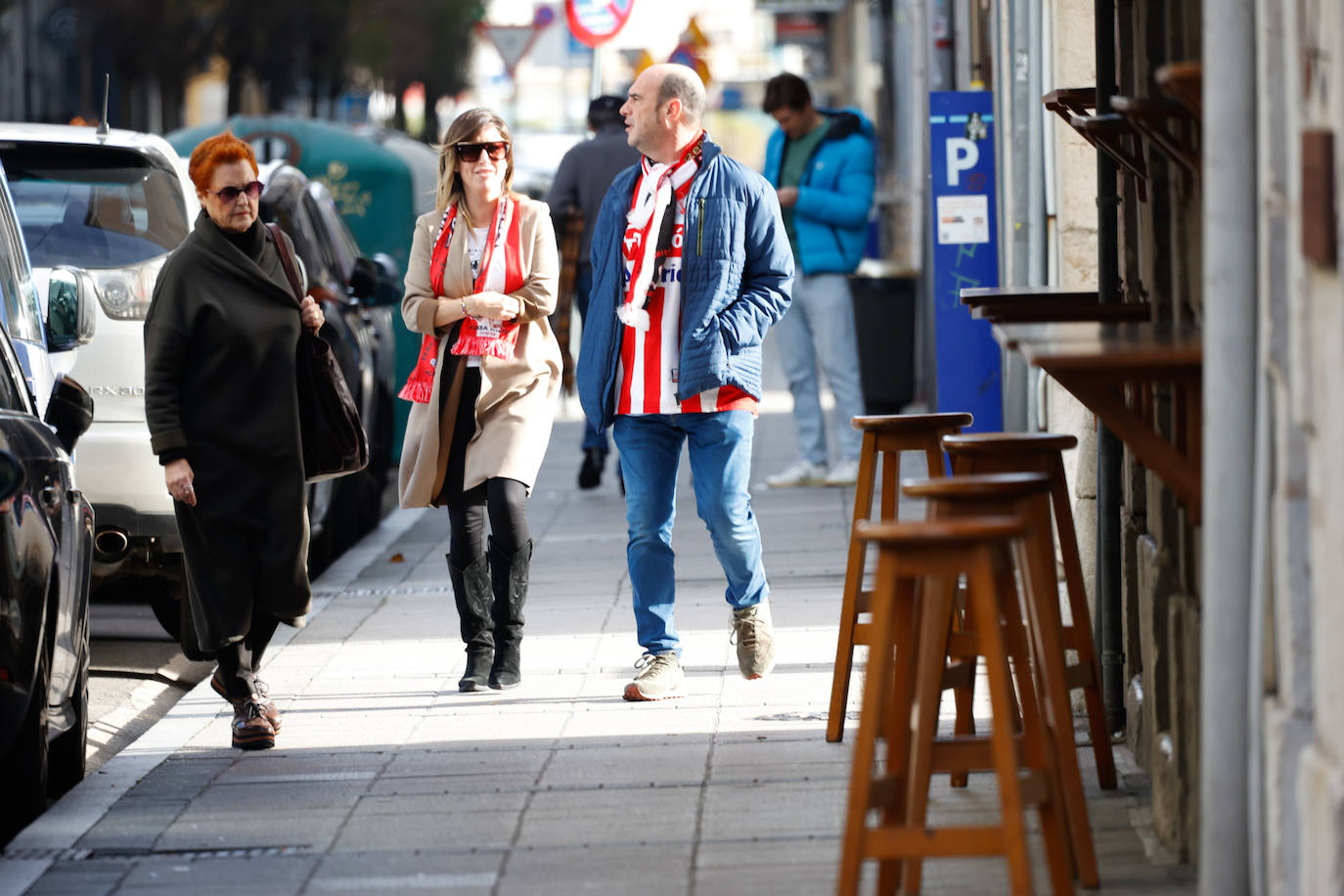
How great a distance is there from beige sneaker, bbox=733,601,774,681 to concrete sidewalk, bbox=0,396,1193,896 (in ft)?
0.26

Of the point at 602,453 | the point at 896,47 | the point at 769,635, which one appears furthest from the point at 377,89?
the point at 769,635

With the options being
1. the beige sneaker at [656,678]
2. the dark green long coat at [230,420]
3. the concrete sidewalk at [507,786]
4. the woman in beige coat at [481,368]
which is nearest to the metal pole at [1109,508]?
the concrete sidewalk at [507,786]

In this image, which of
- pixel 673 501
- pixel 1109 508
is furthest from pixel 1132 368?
pixel 673 501

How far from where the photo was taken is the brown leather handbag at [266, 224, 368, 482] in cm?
653

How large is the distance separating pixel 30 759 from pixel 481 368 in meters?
1.97

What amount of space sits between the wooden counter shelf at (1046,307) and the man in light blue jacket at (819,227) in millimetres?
5191

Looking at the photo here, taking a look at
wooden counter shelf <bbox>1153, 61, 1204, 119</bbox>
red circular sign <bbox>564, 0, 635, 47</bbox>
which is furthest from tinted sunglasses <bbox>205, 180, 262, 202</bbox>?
red circular sign <bbox>564, 0, 635, 47</bbox>

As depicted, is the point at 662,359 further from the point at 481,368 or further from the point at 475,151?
the point at 475,151

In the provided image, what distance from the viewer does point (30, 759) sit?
571 cm

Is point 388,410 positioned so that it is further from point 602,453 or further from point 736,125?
point 736,125

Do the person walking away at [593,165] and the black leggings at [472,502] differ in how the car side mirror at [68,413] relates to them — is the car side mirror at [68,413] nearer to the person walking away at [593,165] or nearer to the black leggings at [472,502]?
the black leggings at [472,502]

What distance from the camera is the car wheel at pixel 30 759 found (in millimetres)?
5660

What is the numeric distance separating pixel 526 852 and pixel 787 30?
110 ft

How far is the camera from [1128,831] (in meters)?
5.20
